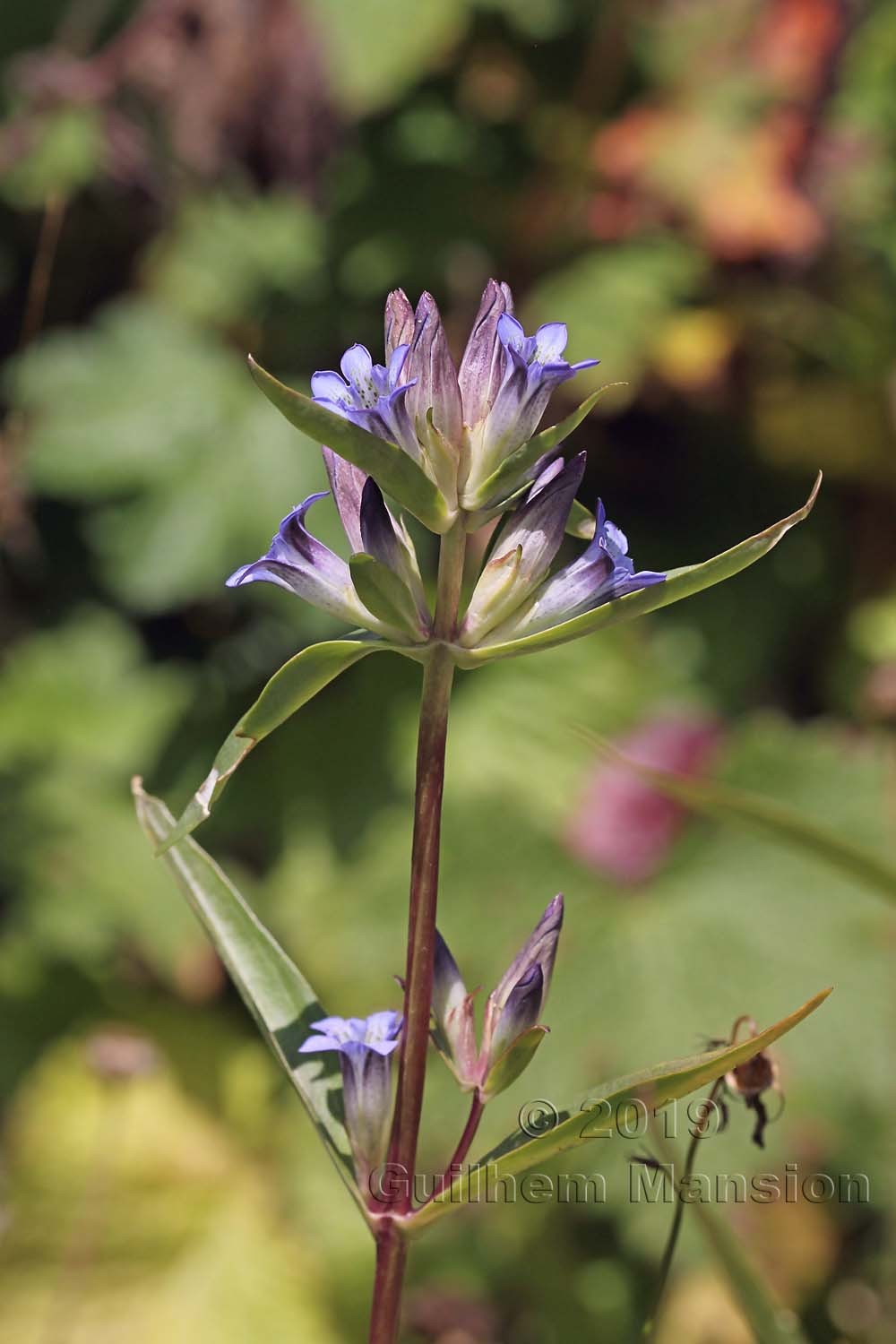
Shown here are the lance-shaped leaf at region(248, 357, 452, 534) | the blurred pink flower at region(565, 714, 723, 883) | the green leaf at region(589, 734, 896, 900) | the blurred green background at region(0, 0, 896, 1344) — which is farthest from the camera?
the blurred pink flower at region(565, 714, 723, 883)

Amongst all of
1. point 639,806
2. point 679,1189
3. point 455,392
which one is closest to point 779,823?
point 679,1189

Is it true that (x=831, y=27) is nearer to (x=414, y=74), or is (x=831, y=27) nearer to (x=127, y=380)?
(x=414, y=74)

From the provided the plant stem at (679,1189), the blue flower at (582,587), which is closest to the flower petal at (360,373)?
the blue flower at (582,587)

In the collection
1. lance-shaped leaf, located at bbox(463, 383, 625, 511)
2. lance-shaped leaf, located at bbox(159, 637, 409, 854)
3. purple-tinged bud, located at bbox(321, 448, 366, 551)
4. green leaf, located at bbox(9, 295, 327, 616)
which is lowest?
lance-shaped leaf, located at bbox(159, 637, 409, 854)

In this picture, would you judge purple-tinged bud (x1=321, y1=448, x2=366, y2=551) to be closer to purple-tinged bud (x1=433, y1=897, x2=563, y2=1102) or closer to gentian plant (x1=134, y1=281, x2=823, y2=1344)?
gentian plant (x1=134, y1=281, x2=823, y2=1344)

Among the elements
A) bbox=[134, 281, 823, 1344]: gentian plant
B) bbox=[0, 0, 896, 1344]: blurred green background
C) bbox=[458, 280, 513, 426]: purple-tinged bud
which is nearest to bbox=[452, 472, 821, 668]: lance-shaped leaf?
bbox=[134, 281, 823, 1344]: gentian plant

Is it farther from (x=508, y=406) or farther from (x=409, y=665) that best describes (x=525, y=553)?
(x=409, y=665)

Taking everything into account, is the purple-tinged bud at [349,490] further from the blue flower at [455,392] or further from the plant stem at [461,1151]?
the plant stem at [461,1151]
